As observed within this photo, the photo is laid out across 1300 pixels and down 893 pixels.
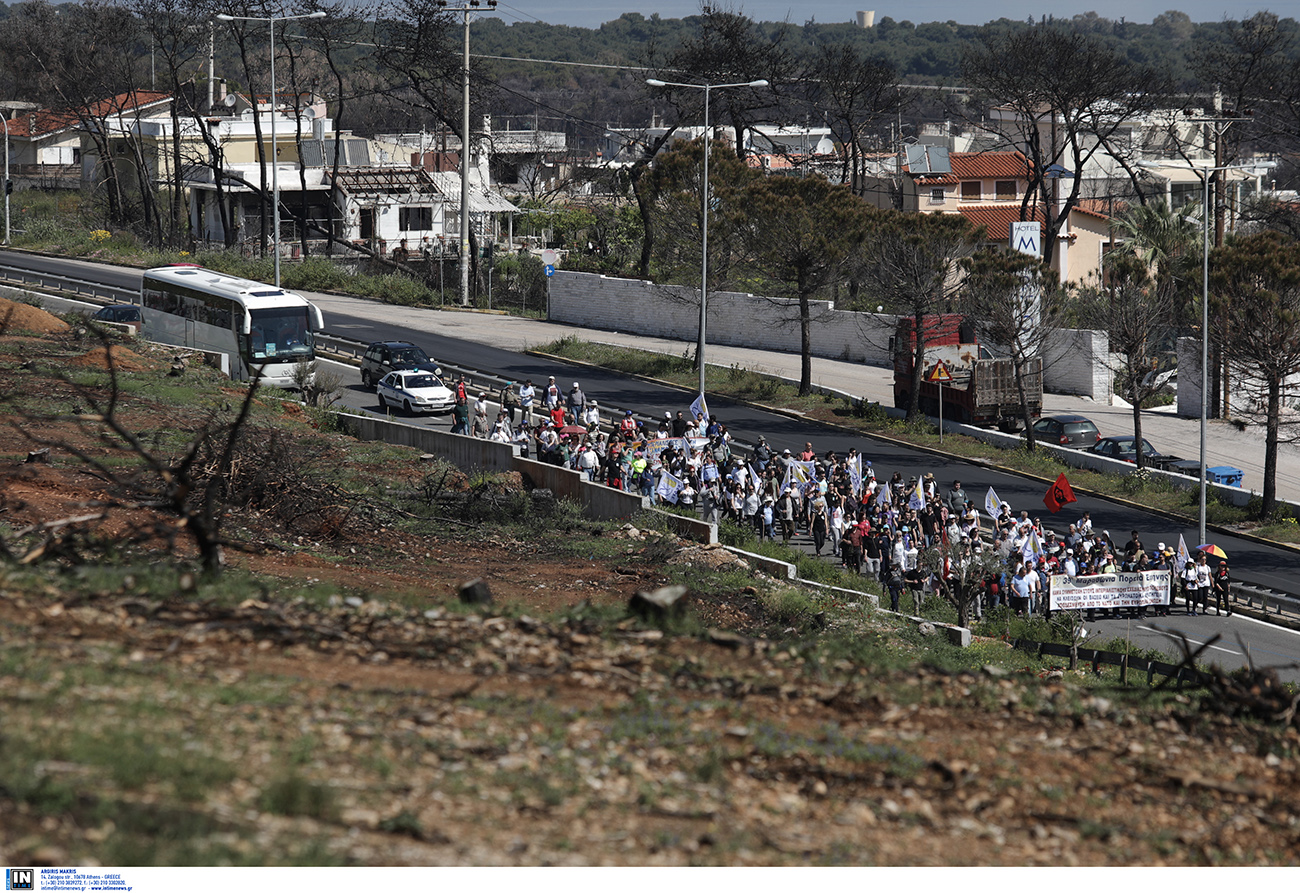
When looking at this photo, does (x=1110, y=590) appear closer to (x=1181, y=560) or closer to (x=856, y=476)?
(x=1181, y=560)

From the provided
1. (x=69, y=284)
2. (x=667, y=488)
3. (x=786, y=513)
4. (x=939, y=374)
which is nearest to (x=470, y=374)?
(x=939, y=374)

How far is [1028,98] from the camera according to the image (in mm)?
62500

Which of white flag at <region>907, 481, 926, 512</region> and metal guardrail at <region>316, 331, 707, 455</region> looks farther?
metal guardrail at <region>316, 331, 707, 455</region>

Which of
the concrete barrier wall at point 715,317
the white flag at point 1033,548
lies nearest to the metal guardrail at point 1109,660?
the white flag at point 1033,548

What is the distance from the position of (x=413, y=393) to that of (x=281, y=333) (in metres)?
4.57

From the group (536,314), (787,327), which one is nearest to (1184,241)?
(787,327)

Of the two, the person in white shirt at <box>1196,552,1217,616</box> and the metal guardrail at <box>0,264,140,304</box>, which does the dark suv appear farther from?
the person in white shirt at <box>1196,552,1217,616</box>

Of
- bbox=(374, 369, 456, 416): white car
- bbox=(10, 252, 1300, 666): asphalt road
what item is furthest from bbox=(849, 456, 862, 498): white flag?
bbox=(374, 369, 456, 416): white car

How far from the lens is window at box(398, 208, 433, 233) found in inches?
2830

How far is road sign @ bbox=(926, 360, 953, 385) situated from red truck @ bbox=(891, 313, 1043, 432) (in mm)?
177

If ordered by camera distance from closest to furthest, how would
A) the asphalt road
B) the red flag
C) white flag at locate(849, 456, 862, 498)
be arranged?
the asphalt road → the red flag → white flag at locate(849, 456, 862, 498)

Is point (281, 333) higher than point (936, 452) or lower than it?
higher

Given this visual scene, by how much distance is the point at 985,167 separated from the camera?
7438cm

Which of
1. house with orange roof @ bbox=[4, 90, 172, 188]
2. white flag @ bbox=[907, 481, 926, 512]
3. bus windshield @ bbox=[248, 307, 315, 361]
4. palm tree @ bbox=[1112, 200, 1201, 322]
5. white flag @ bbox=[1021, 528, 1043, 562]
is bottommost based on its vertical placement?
white flag @ bbox=[1021, 528, 1043, 562]
